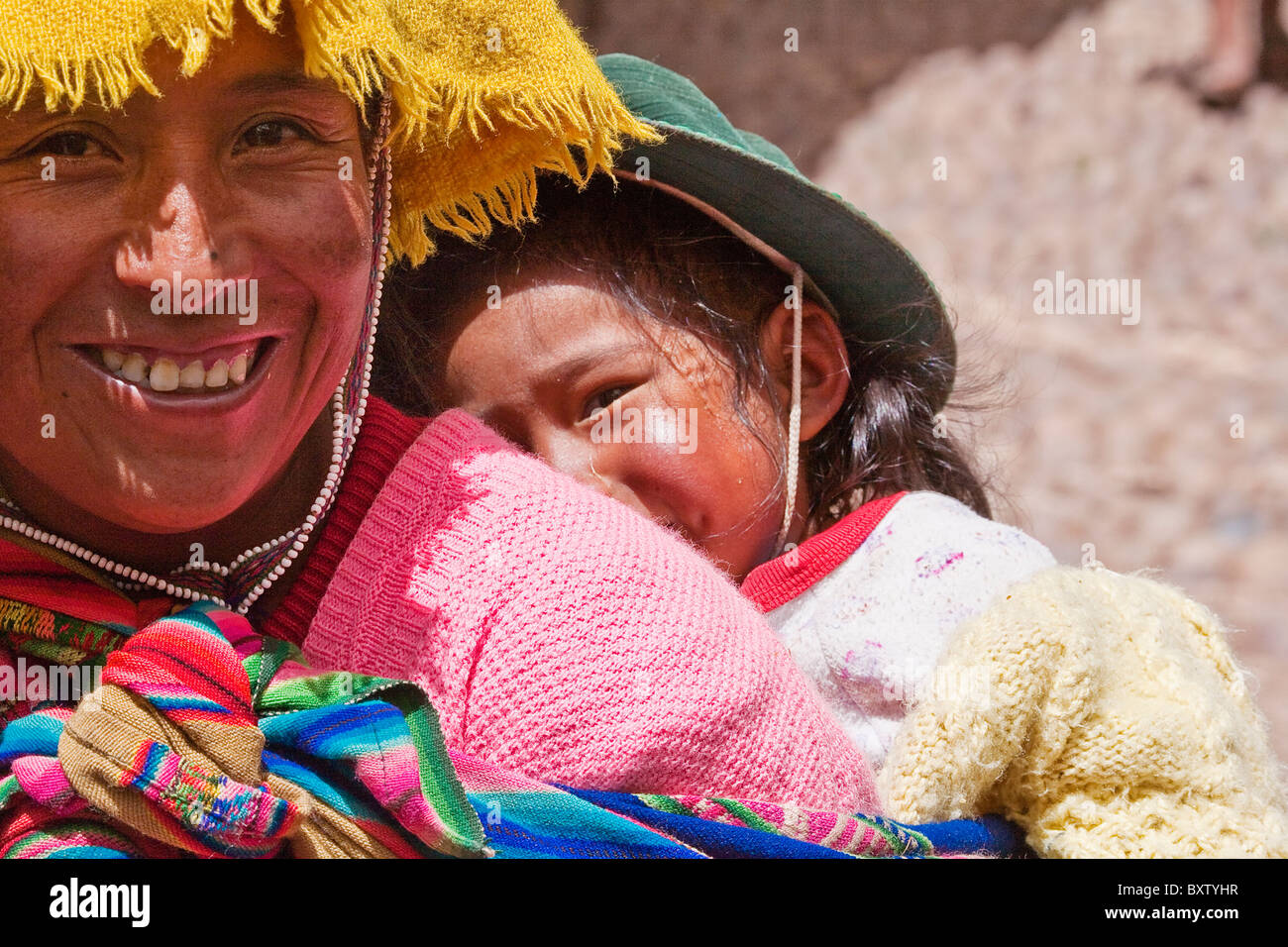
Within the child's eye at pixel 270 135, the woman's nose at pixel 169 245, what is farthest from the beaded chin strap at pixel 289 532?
the woman's nose at pixel 169 245

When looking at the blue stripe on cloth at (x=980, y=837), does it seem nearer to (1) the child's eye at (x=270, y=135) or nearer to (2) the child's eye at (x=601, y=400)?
(2) the child's eye at (x=601, y=400)

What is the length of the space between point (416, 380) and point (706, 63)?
4448 millimetres

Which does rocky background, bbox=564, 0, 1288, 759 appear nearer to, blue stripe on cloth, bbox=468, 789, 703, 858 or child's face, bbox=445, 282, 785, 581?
child's face, bbox=445, 282, 785, 581

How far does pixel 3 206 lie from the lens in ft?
4.71

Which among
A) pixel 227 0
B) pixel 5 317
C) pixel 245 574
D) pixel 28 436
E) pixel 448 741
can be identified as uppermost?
pixel 227 0

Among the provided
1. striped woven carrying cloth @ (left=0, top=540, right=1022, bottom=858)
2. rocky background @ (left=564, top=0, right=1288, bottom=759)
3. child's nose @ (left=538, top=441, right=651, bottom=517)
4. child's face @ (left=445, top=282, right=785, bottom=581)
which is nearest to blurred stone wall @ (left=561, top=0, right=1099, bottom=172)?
rocky background @ (left=564, top=0, right=1288, bottom=759)

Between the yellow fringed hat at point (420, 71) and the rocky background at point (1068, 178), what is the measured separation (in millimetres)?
4365

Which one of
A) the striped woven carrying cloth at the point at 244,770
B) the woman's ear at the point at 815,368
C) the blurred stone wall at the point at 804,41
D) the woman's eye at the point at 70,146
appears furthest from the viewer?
the blurred stone wall at the point at 804,41

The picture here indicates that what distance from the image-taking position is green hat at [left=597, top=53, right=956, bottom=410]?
235 centimetres

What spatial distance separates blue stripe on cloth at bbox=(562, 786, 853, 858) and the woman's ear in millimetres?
1151

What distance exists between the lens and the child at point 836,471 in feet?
5.56
